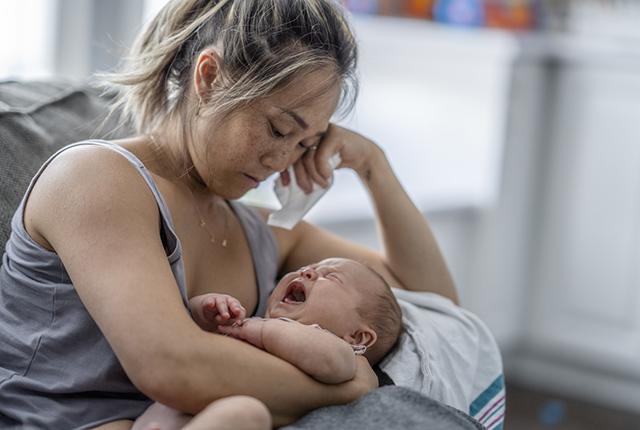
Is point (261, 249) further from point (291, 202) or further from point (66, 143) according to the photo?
point (66, 143)

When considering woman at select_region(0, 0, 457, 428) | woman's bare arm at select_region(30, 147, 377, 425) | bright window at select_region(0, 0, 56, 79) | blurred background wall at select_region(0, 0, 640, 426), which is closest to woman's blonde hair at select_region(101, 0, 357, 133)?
woman at select_region(0, 0, 457, 428)

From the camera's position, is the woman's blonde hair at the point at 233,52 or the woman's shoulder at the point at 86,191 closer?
the woman's shoulder at the point at 86,191

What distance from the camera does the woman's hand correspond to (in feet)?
5.82

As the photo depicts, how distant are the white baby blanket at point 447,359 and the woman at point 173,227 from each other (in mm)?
106

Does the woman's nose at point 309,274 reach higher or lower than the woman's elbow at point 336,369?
higher

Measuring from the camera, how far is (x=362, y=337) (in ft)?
5.06

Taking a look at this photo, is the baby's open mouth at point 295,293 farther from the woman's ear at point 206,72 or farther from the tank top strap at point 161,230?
the woman's ear at point 206,72

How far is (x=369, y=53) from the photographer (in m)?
3.76

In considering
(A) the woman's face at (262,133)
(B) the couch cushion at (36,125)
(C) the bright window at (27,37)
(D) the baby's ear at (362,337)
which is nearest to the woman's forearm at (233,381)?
(D) the baby's ear at (362,337)

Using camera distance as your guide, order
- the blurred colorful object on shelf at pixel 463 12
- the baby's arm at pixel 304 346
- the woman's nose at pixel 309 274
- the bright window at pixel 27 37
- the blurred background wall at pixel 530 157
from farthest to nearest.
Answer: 1. the blurred colorful object on shelf at pixel 463 12
2. the blurred background wall at pixel 530 157
3. the bright window at pixel 27 37
4. the woman's nose at pixel 309 274
5. the baby's arm at pixel 304 346

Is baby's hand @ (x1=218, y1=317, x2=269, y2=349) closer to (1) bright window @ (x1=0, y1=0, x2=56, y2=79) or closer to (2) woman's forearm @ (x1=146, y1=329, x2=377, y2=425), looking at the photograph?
(2) woman's forearm @ (x1=146, y1=329, x2=377, y2=425)

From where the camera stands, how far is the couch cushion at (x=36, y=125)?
5.21ft

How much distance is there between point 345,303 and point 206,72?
41 cm

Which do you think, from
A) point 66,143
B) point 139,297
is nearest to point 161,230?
point 139,297
